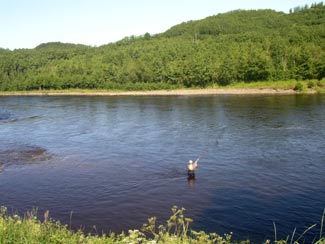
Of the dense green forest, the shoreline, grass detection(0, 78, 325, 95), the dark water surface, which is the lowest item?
the dark water surface

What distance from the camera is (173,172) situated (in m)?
31.2

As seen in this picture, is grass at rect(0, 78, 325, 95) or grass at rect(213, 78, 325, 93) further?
grass at rect(0, 78, 325, 95)

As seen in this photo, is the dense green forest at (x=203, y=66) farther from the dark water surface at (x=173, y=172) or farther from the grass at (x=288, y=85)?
the dark water surface at (x=173, y=172)

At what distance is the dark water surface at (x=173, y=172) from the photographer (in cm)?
2258

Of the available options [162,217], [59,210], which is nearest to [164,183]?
[162,217]

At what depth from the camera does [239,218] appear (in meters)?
21.8

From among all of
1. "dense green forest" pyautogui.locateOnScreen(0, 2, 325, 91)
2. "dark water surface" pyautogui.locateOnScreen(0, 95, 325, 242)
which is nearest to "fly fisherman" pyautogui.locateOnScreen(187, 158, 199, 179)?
"dark water surface" pyautogui.locateOnScreen(0, 95, 325, 242)

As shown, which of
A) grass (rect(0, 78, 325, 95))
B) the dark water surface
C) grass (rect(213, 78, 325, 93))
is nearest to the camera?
the dark water surface

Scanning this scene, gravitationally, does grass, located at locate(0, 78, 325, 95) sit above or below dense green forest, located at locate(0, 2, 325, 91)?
below

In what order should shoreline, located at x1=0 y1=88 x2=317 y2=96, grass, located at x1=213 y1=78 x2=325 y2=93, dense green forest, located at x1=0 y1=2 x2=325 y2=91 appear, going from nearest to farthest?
grass, located at x1=213 y1=78 x2=325 y2=93, shoreline, located at x1=0 y1=88 x2=317 y2=96, dense green forest, located at x1=0 y1=2 x2=325 y2=91

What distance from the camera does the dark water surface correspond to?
2258cm

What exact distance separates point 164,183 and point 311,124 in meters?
30.0

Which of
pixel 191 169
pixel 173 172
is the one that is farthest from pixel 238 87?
pixel 191 169

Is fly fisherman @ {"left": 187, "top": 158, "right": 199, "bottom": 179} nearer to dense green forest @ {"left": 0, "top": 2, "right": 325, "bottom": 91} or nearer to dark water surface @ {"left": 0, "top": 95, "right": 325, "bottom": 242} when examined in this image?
dark water surface @ {"left": 0, "top": 95, "right": 325, "bottom": 242}
